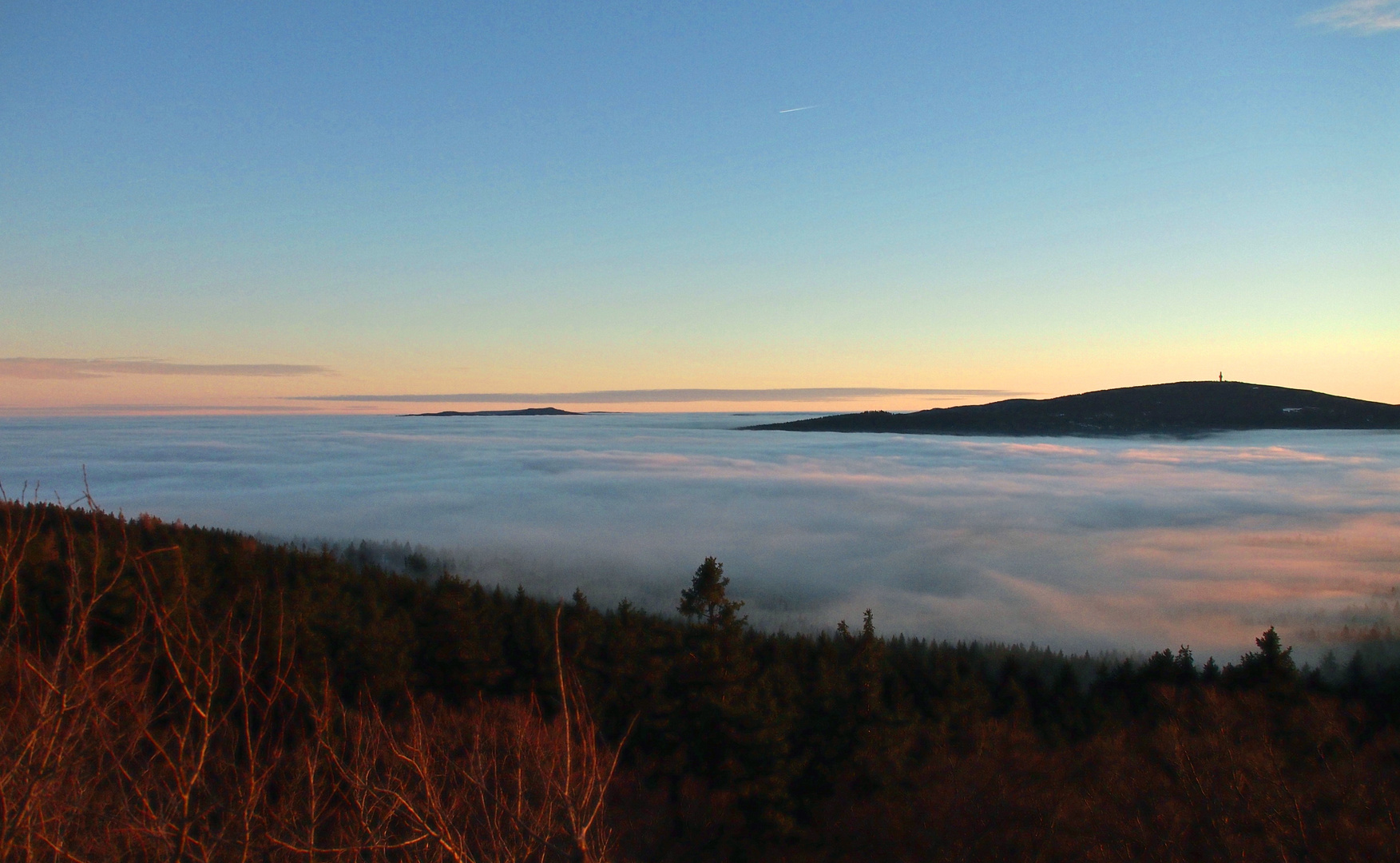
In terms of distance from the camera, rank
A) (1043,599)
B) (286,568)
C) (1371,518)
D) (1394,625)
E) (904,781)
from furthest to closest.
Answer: (1371,518), (1043,599), (1394,625), (286,568), (904,781)

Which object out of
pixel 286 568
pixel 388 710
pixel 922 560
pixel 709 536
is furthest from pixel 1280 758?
pixel 709 536

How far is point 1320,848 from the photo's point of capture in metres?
25.8

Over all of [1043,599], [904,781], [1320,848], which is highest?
[1320,848]

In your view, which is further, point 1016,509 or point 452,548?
point 1016,509

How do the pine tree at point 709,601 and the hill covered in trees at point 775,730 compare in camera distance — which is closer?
the hill covered in trees at point 775,730

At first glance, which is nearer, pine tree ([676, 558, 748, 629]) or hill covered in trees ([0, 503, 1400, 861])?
hill covered in trees ([0, 503, 1400, 861])

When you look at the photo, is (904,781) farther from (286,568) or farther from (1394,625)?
(1394,625)

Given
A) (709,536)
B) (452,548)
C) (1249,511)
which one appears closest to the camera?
(452,548)

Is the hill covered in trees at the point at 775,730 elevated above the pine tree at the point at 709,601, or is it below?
below

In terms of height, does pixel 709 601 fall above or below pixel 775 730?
above

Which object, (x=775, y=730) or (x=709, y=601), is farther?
(x=709, y=601)

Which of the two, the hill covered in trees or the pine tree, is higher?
the pine tree

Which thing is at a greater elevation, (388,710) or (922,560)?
(388,710)

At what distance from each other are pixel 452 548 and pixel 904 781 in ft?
313
